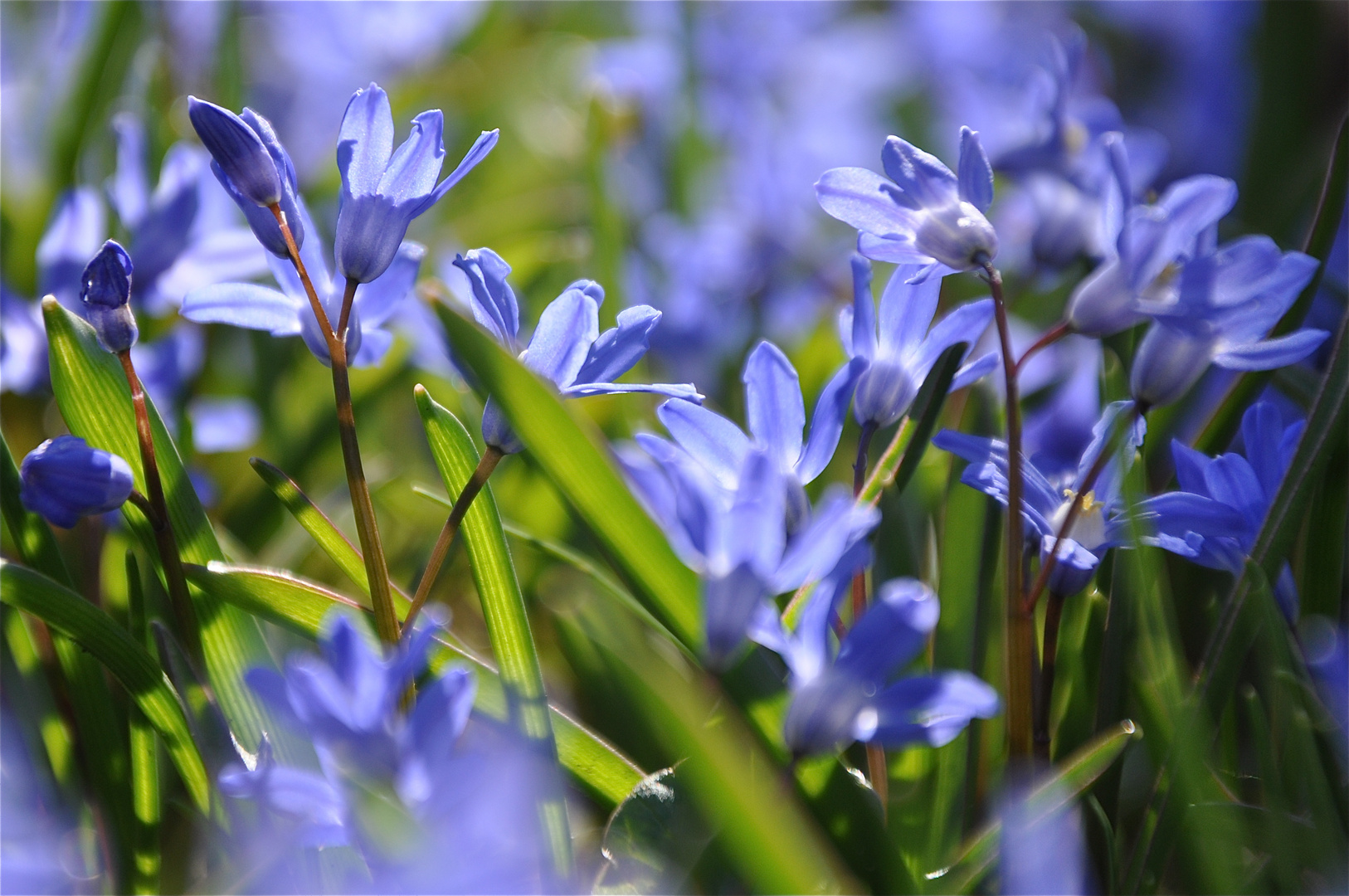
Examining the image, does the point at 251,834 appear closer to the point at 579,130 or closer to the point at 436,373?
the point at 436,373

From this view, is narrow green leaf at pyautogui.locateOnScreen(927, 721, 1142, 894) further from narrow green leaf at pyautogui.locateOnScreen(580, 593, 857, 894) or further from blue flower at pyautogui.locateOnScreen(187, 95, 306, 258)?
blue flower at pyautogui.locateOnScreen(187, 95, 306, 258)

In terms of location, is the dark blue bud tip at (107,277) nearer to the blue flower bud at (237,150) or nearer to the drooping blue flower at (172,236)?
the blue flower bud at (237,150)

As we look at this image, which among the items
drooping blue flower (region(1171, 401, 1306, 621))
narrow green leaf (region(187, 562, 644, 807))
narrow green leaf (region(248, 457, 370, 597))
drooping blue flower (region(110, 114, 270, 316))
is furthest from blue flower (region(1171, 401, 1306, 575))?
drooping blue flower (region(110, 114, 270, 316))

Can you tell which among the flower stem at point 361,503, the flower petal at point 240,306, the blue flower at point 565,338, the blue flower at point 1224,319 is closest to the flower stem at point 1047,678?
the blue flower at point 1224,319

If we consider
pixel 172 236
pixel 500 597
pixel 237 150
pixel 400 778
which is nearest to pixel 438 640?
pixel 500 597

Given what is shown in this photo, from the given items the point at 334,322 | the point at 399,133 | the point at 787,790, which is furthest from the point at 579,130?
the point at 787,790
